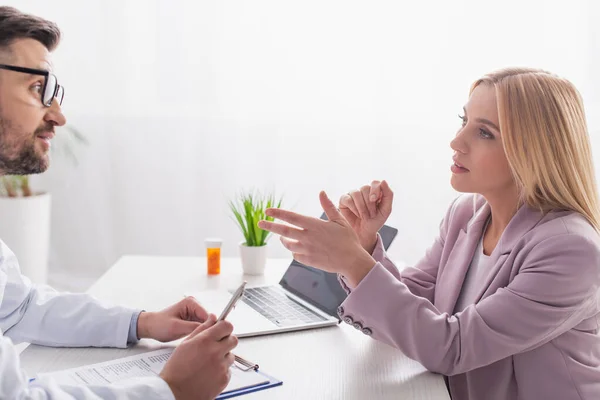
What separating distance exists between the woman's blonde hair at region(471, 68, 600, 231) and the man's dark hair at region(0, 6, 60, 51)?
96 centimetres

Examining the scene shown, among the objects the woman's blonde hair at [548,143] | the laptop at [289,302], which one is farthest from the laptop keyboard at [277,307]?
the woman's blonde hair at [548,143]

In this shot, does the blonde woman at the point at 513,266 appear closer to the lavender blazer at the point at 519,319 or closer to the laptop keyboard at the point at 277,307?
the lavender blazer at the point at 519,319

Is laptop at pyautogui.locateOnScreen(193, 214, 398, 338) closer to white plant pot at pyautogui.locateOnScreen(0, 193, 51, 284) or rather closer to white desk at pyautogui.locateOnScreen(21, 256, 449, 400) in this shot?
white desk at pyautogui.locateOnScreen(21, 256, 449, 400)

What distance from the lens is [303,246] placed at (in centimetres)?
137

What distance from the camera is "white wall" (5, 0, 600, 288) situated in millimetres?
3246

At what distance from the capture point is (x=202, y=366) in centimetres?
113

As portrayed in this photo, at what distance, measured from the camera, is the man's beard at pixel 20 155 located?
1.37 metres

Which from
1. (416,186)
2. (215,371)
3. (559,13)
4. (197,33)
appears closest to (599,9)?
(559,13)

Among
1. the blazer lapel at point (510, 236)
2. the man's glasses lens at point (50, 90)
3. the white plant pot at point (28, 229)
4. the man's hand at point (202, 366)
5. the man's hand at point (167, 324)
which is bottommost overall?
the white plant pot at point (28, 229)

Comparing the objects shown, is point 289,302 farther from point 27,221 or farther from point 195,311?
point 27,221

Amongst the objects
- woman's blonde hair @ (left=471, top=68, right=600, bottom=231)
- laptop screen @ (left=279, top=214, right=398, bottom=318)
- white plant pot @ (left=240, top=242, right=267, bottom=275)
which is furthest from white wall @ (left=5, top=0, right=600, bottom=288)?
woman's blonde hair @ (left=471, top=68, right=600, bottom=231)

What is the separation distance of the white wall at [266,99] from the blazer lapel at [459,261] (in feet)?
5.84

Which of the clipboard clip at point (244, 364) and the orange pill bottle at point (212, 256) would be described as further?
the orange pill bottle at point (212, 256)

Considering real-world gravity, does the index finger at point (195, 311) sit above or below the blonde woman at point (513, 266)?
below
